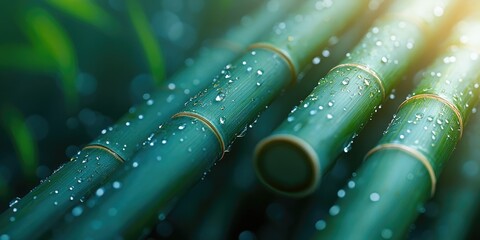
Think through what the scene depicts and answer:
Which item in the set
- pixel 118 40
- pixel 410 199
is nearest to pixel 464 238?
pixel 410 199

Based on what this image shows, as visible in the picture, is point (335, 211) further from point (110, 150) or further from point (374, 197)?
point (110, 150)

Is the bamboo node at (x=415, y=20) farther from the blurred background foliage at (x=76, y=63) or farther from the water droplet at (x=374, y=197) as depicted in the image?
the blurred background foliage at (x=76, y=63)

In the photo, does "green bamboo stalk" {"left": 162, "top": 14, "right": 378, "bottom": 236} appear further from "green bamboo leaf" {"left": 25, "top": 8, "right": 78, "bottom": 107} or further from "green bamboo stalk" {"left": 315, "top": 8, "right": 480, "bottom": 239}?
"green bamboo leaf" {"left": 25, "top": 8, "right": 78, "bottom": 107}

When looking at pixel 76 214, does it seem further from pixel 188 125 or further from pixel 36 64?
pixel 36 64

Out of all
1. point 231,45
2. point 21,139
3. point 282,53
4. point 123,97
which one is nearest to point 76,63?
point 123,97

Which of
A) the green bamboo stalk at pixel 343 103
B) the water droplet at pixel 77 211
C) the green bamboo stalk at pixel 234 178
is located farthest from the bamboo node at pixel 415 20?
the water droplet at pixel 77 211

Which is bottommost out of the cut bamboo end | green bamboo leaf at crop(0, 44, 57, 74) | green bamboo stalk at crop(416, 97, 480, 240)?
green bamboo stalk at crop(416, 97, 480, 240)

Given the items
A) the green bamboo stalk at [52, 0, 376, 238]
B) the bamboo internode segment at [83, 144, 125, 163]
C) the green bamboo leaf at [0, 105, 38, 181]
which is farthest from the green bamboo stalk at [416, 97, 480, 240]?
the green bamboo leaf at [0, 105, 38, 181]

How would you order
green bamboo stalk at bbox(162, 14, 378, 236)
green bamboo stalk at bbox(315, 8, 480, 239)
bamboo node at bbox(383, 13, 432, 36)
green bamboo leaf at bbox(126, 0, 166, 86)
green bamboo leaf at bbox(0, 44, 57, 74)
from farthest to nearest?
green bamboo leaf at bbox(126, 0, 166, 86), green bamboo leaf at bbox(0, 44, 57, 74), green bamboo stalk at bbox(162, 14, 378, 236), bamboo node at bbox(383, 13, 432, 36), green bamboo stalk at bbox(315, 8, 480, 239)
